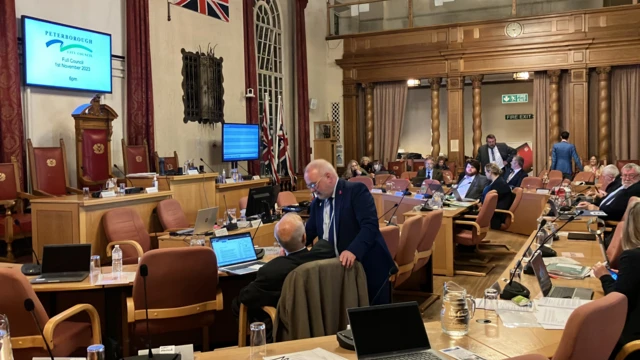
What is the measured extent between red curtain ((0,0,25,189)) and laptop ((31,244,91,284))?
3386 mm

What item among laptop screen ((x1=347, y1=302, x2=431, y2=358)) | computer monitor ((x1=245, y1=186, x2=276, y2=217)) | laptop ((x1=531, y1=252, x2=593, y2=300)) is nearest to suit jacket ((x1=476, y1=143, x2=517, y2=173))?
computer monitor ((x1=245, y1=186, x2=276, y2=217))

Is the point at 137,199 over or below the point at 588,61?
below

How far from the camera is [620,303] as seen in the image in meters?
2.05

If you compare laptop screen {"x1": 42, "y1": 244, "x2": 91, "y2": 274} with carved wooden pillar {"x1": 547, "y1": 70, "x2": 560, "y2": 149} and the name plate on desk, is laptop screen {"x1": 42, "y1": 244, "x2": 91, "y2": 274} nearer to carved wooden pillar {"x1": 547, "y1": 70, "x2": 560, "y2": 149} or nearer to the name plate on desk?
the name plate on desk

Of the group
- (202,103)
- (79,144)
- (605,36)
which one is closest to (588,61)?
(605,36)

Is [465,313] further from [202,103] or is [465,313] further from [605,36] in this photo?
[605,36]

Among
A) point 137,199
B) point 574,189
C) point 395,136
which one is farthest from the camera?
point 395,136

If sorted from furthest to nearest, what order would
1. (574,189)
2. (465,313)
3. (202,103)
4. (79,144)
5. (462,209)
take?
(202,103) < (574,189) < (79,144) < (462,209) < (465,313)

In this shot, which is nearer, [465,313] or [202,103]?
[465,313]

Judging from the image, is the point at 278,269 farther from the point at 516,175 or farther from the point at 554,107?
the point at 554,107

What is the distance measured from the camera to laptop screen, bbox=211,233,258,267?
392 cm

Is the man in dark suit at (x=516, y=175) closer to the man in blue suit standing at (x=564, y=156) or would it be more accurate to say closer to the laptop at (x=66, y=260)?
the man in blue suit standing at (x=564, y=156)

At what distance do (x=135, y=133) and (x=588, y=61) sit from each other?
9309mm

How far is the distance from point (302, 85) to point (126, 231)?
8111 millimetres
